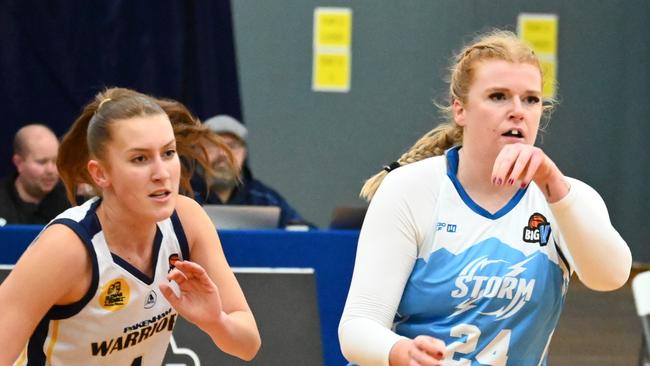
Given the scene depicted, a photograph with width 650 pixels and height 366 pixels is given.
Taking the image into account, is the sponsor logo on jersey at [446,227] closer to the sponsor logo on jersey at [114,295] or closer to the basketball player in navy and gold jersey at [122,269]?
the basketball player in navy and gold jersey at [122,269]

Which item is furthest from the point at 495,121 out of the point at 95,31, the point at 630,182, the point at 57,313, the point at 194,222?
the point at 630,182

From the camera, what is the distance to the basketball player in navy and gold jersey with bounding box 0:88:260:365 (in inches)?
116

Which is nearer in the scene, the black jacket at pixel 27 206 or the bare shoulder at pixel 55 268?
the bare shoulder at pixel 55 268

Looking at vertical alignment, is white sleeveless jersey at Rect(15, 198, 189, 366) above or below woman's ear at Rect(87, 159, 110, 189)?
below

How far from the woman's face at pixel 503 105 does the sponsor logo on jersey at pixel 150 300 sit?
0.99 metres

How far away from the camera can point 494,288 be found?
306 centimetres

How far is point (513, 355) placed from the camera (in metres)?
3.11

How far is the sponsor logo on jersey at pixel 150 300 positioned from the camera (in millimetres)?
3159

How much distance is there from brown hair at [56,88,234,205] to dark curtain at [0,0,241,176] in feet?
15.1

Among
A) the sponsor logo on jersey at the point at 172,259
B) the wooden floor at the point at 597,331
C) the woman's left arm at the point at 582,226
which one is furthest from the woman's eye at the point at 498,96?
the wooden floor at the point at 597,331


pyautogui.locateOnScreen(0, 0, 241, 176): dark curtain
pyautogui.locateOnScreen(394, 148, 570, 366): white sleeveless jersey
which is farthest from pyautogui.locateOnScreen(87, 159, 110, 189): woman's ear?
pyautogui.locateOnScreen(0, 0, 241, 176): dark curtain

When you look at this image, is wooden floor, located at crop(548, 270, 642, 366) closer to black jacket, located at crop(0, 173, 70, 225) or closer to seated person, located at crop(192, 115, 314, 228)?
seated person, located at crop(192, 115, 314, 228)

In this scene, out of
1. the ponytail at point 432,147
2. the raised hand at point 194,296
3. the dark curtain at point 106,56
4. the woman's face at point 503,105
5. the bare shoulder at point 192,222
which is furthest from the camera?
the dark curtain at point 106,56

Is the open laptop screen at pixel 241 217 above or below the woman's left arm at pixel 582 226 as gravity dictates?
below
